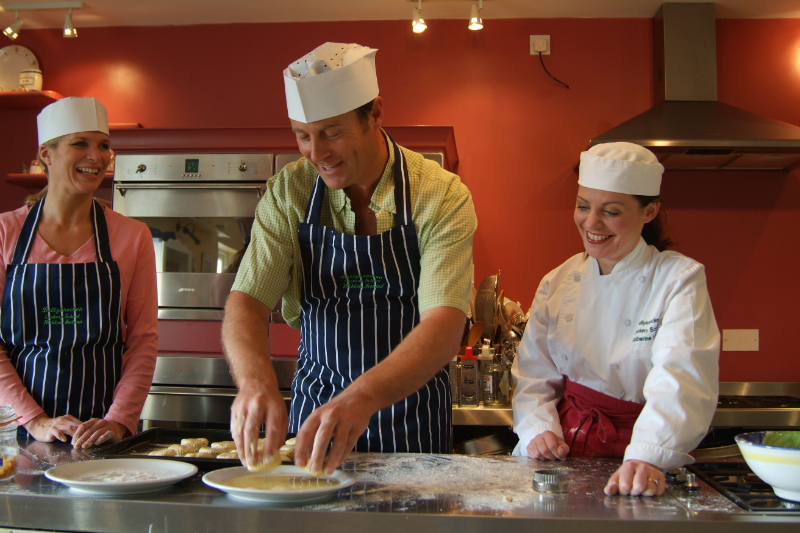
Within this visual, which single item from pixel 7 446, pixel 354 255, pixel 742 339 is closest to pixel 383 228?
pixel 354 255

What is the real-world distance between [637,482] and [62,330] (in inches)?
55.7

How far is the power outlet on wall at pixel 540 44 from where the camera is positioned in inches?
131


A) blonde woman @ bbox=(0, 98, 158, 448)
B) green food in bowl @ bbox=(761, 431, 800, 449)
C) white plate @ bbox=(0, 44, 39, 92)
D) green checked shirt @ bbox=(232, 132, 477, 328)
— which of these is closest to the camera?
green food in bowl @ bbox=(761, 431, 800, 449)

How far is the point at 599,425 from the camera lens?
148 cm

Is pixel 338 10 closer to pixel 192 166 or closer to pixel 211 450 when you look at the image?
pixel 192 166

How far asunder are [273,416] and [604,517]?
0.52 meters

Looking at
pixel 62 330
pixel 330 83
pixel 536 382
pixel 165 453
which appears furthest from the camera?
pixel 62 330

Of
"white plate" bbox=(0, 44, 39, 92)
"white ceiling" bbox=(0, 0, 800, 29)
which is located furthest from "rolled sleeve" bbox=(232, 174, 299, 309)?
"white plate" bbox=(0, 44, 39, 92)

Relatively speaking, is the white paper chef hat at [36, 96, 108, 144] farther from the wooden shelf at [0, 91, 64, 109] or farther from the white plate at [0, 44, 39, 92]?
the white plate at [0, 44, 39, 92]

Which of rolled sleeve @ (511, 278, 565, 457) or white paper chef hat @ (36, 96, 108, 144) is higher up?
white paper chef hat @ (36, 96, 108, 144)

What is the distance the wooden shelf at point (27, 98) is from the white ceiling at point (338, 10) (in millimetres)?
437

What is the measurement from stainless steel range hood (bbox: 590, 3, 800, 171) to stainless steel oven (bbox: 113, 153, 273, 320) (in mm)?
1595

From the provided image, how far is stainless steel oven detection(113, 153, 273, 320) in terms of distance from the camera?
3.00 metres

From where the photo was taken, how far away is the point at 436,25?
11.2 ft
